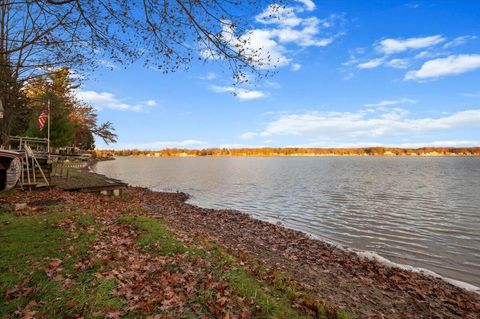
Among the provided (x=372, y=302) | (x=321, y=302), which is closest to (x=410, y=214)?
(x=372, y=302)

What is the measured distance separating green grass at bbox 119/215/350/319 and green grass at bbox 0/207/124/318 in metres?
1.68

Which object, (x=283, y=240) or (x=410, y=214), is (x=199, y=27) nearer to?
(x=283, y=240)

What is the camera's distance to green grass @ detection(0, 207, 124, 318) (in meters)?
5.34

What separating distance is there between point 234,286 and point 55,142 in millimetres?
44297

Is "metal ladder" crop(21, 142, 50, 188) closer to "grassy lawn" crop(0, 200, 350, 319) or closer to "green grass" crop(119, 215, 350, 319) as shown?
"grassy lawn" crop(0, 200, 350, 319)

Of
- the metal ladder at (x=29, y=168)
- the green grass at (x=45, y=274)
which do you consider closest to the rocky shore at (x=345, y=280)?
the green grass at (x=45, y=274)

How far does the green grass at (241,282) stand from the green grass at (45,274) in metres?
1.68

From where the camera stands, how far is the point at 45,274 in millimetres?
6414

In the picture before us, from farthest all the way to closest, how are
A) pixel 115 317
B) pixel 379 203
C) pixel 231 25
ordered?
pixel 379 203
pixel 231 25
pixel 115 317

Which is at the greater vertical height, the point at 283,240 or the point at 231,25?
the point at 231,25

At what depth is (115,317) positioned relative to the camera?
507 centimetres

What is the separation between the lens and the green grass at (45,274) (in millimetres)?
5340

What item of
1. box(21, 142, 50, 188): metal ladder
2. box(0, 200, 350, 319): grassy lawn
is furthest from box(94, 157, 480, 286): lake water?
box(21, 142, 50, 188): metal ladder

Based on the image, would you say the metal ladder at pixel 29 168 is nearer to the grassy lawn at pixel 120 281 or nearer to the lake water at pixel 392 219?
the grassy lawn at pixel 120 281
